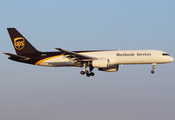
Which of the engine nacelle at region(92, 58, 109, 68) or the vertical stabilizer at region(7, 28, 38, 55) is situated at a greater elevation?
the vertical stabilizer at region(7, 28, 38, 55)

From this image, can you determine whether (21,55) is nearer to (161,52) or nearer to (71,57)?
(71,57)

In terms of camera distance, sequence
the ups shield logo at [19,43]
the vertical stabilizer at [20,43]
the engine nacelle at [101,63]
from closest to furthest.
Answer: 1. the engine nacelle at [101,63]
2. the vertical stabilizer at [20,43]
3. the ups shield logo at [19,43]

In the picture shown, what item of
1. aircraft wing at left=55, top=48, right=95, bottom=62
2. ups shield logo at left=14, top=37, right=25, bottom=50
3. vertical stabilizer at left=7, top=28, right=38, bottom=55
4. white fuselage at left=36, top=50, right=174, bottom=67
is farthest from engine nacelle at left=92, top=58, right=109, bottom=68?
ups shield logo at left=14, top=37, right=25, bottom=50

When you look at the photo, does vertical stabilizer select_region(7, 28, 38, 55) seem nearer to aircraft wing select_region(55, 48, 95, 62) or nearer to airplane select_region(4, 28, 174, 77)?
airplane select_region(4, 28, 174, 77)

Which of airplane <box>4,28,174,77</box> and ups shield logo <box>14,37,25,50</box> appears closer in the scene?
airplane <box>4,28,174,77</box>

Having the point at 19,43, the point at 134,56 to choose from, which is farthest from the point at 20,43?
the point at 134,56

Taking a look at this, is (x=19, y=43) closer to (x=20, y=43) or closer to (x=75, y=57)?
(x=20, y=43)

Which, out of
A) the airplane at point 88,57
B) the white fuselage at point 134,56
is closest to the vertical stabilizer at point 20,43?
the airplane at point 88,57

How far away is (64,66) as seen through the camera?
6056 cm

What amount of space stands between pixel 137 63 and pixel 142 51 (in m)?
2.32

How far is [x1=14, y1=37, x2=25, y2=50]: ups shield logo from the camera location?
63428 mm

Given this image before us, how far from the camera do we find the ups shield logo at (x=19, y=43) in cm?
6343

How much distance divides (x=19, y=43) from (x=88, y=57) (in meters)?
15.9

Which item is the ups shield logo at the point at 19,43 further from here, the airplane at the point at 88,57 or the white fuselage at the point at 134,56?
the white fuselage at the point at 134,56
